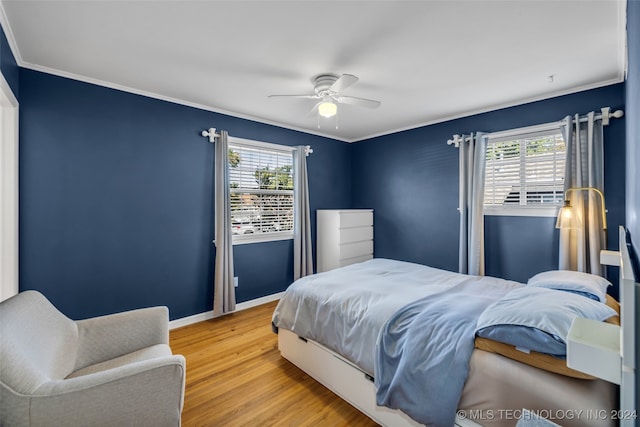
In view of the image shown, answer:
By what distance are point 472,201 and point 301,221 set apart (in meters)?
2.27

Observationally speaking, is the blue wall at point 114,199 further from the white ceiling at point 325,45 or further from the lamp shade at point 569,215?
the lamp shade at point 569,215

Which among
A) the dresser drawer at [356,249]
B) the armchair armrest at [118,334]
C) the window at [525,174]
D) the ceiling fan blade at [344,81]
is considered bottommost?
the armchair armrest at [118,334]

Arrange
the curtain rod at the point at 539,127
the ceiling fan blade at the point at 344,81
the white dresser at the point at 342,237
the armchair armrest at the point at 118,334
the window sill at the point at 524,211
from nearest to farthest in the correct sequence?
the armchair armrest at the point at 118,334
the ceiling fan blade at the point at 344,81
the curtain rod at the point at 539,127
the window sill at the point at 524,211
the white dresser at the point at 342,237

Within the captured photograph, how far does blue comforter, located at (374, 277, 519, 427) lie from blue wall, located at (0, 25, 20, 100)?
9.82ft

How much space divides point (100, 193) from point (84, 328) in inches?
57.9

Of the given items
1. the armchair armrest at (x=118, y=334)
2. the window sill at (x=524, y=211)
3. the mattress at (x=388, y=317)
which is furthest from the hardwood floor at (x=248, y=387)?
the window sill at (x=524, y=211)

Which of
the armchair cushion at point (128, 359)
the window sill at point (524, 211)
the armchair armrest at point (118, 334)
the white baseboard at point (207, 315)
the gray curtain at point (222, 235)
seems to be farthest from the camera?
the gray curtain at point (222, 235)

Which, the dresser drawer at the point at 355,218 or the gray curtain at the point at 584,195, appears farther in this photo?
the dresser drawer at the point at 355,218

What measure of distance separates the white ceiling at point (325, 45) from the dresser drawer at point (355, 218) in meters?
1.80

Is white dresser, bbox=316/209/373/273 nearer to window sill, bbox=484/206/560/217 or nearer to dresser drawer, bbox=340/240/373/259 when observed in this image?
dresser drawer, bbox=340/240/373/259

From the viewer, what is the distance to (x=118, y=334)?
175 cm

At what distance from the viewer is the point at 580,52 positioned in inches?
85.0

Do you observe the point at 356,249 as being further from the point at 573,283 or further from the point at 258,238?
the point at 573,283

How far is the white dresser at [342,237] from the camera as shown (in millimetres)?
4230
